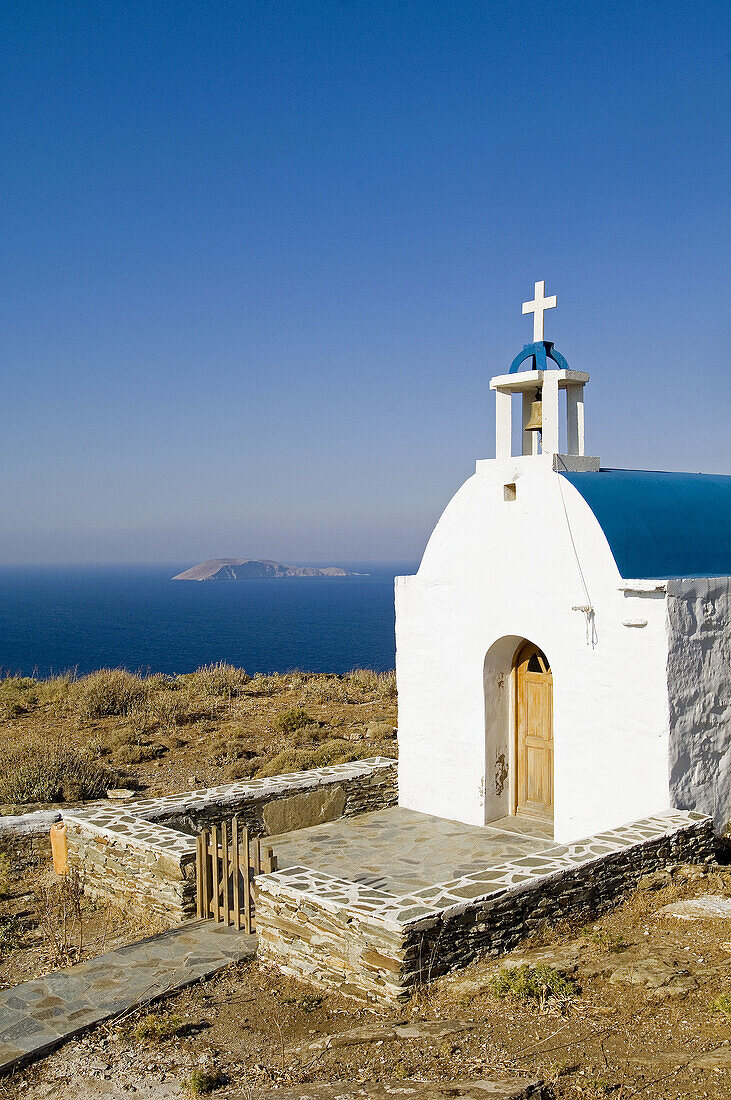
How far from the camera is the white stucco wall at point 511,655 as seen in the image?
892cm

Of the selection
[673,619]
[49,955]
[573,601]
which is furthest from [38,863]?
[673,619]

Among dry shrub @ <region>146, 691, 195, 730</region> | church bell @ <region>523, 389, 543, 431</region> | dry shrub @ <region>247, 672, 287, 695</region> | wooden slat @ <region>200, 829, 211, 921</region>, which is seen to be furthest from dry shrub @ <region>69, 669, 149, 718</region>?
church bell @ <region>523, 389, 543, 431</region>

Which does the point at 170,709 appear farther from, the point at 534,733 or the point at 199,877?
the point at 199,877

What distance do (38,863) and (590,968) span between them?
733 centimetres

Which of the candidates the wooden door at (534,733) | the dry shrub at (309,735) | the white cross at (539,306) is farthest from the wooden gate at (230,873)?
the dry shrub at (309,735)

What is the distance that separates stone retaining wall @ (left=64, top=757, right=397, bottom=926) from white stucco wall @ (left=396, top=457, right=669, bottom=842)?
755 millimetres

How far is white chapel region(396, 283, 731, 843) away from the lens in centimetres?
890

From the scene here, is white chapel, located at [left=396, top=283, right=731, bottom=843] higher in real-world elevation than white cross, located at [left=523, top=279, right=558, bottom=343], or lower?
lower

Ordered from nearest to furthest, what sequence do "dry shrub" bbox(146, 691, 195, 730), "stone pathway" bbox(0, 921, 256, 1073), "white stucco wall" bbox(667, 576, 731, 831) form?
1. "stone pathway" bbox(0, 921, 256, 1073)
2. "white stucco wall" bbox(667, 576, 731, 831)
3. "dry shrub" bbox(146, 691, 195, 730)

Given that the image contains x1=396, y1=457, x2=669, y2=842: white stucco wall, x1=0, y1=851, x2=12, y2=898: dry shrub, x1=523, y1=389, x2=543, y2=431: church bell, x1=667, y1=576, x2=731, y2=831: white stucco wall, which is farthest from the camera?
x1=523, y1=389, x2=543, y2=431: church bell

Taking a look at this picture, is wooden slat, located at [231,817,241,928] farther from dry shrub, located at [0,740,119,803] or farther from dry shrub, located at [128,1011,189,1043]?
dry shrub, located at [0,740,119,803]

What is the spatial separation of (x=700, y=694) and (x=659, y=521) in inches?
74.4

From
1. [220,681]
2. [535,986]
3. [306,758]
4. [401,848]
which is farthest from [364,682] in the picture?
[535,986]

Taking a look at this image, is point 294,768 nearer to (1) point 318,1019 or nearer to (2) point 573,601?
(2) point 573,601
